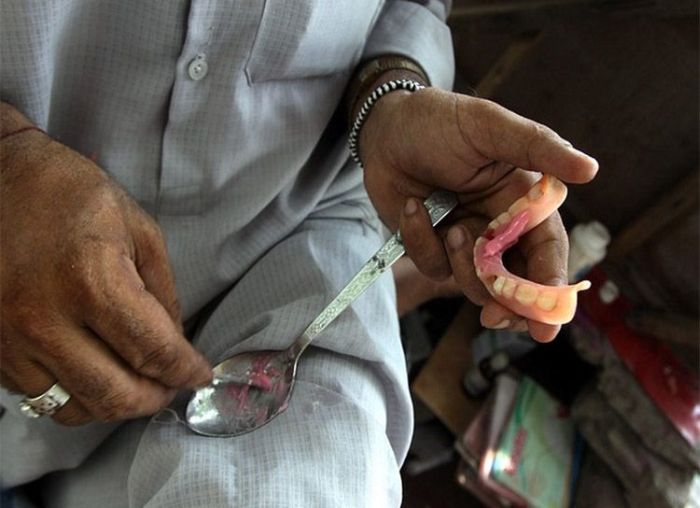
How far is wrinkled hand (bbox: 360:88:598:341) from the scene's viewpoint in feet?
1.53

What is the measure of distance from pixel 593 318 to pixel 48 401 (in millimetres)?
1113

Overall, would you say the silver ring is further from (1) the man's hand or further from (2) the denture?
(2) the denture

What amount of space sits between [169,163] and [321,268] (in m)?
0.18

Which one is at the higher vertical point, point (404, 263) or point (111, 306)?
point (111, 306)

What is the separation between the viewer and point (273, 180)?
0.66m

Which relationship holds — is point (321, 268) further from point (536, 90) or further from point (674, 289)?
point (674, 289)

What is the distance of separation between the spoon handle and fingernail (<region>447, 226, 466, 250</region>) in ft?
0.08

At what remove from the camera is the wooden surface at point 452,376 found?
138cm

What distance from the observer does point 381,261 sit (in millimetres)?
557

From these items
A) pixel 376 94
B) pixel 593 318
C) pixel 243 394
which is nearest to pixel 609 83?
pixel 593 318

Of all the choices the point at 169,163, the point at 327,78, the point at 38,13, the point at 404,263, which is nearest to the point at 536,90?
the point at 404,263

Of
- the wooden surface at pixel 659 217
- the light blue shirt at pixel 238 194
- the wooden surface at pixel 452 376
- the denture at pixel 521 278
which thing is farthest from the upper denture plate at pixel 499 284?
the wooden surface at pixel 452 376

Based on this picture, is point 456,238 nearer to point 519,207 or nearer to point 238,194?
point 519,207

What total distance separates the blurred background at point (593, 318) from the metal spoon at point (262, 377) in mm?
606
